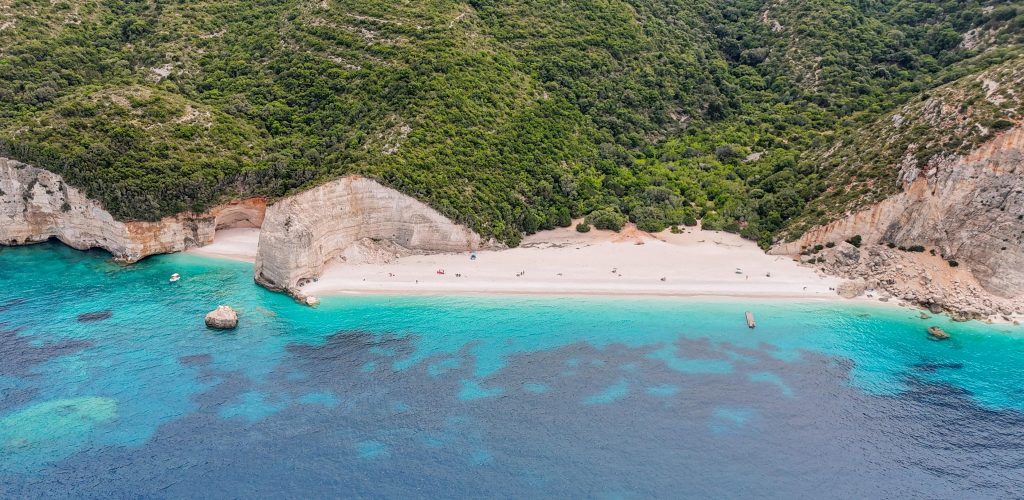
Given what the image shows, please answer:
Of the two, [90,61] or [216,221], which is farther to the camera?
[90,61]

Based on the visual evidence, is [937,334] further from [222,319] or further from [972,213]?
[222,319]

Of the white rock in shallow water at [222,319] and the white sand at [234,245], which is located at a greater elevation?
the white sand at [234,245]

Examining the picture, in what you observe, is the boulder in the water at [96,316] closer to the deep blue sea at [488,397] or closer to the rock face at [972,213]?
the deep blue sea at [488,397]

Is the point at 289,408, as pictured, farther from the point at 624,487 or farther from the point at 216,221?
the point at 216,221

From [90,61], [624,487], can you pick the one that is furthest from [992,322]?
[90,61]

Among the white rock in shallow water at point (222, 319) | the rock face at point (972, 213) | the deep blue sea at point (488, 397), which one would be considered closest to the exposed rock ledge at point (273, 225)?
the deep blue sea at point (488, 397)

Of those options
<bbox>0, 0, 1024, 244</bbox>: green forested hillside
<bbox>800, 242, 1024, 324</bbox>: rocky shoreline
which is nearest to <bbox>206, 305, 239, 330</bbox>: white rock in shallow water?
<bbox>0, 0, 1024, 244</bbox>: green forested hillside

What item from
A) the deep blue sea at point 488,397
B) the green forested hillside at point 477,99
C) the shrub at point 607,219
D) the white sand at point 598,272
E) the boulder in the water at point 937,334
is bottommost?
the deep blue sea at point 488,397

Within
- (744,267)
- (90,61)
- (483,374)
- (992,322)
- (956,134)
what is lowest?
(483,374)
